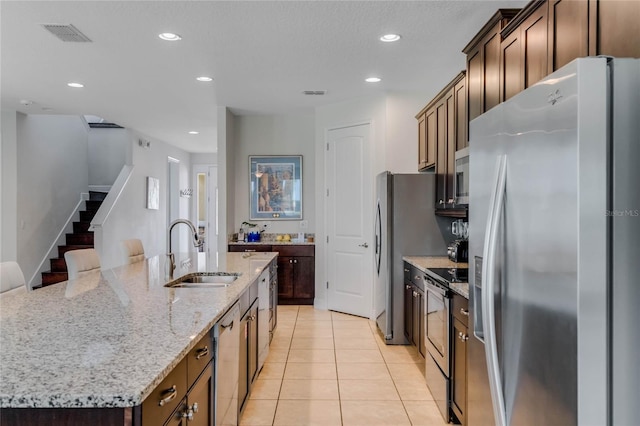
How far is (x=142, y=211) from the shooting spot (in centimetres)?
805

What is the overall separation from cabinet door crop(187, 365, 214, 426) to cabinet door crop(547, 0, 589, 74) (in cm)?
194

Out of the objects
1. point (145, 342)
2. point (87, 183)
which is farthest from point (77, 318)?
point (87, 183)

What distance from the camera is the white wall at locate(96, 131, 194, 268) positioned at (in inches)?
274

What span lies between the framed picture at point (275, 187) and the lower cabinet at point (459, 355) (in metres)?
4.12

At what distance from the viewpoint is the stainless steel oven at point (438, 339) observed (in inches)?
102

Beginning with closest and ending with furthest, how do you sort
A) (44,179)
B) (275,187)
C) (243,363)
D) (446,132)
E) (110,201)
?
(243,363), (446,132), (275,187), (44,179), (110,201)

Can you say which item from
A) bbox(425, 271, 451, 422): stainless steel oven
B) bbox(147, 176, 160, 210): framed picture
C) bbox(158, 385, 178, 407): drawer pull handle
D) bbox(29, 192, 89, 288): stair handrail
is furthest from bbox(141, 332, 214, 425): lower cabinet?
bbox(147, 176, 160, 210): framed picture

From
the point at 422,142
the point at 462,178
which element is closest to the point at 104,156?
the point at 422,142

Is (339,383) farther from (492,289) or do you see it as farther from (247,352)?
(492,289)

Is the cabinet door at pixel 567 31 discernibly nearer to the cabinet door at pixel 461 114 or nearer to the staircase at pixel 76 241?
the cabinet door at pixel 461 114

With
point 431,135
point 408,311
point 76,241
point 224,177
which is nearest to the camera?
point 408,311

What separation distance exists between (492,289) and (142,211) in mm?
7709

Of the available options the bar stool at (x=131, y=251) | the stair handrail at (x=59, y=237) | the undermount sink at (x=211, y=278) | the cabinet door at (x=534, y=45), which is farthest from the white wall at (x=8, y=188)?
the cabinet door at (x=534, y=45)

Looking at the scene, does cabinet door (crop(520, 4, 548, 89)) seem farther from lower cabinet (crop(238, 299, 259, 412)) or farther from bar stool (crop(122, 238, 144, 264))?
bar stool (crop(122, 238, 144, 264))
